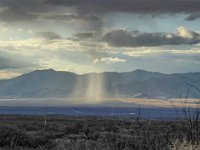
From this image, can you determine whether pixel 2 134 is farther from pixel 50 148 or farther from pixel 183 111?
pixel 183 111

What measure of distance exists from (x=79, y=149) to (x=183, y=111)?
4.47m

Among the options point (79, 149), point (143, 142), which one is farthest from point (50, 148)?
point (143, 142)

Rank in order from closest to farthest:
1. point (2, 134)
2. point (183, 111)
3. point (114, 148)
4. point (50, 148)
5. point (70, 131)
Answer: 1. point (183, 111)
2. point (114, 148)
3. point (50, 148)
4. point (2, 134)
5. point (70, 131)

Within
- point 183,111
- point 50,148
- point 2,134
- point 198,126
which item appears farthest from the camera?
point 2,134

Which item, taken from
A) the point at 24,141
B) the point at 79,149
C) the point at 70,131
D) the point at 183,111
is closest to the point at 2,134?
the point at 24,141

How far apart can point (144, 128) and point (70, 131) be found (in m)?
29.3

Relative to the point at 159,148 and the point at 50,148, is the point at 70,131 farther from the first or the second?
the point at 159,148

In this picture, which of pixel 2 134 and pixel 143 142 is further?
pixel 2 134

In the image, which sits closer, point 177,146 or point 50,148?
point 177,146

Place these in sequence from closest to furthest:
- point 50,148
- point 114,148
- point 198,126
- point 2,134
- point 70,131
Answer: point 198,126, point 114,148, point 50,148, point 2,134, point 70,131

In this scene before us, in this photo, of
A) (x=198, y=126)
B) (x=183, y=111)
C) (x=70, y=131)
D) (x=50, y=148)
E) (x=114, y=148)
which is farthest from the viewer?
(x=70, y=131)

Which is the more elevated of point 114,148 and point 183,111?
point 183,111

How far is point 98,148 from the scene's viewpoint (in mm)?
16641

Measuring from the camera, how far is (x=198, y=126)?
14.8 meters
